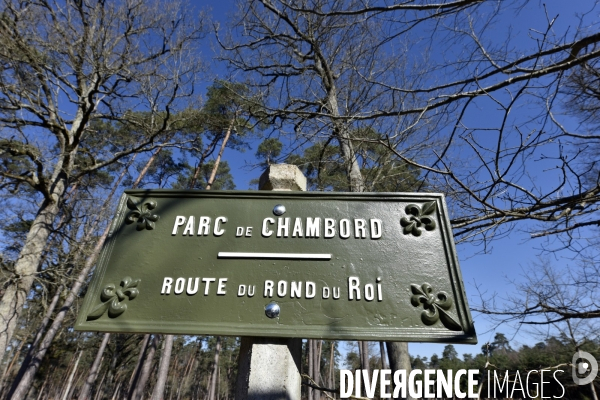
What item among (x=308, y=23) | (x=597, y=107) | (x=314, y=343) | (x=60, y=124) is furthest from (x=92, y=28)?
(x=314, y=343)

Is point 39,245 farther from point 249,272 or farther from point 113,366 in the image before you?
point 113,366

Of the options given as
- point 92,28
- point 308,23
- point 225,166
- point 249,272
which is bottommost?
point 249,272

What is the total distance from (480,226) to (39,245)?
8.23 metres

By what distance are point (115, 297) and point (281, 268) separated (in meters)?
0.70

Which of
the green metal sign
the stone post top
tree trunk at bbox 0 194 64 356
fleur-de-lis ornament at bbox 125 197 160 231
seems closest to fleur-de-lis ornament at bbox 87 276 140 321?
the green metal sign

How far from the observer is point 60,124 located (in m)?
7.36

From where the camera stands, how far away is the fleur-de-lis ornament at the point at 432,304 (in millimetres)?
1200

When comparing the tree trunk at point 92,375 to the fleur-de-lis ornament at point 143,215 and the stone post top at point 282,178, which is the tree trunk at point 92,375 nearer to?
the fleur-de-lis ornament at point 143,215

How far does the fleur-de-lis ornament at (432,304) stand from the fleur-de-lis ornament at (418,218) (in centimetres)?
27

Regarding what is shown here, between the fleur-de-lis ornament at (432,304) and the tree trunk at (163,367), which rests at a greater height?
the tree trunk at (163,367)

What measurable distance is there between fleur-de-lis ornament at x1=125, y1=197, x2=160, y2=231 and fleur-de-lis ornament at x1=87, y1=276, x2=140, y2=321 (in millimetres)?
265

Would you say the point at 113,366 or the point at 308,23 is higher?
the point at 308,23

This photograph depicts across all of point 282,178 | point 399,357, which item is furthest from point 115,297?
point 399,357

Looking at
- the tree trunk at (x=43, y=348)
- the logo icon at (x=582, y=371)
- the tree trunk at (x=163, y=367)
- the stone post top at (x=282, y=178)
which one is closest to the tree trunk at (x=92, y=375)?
the tree trunk at (x=43, y=348)
